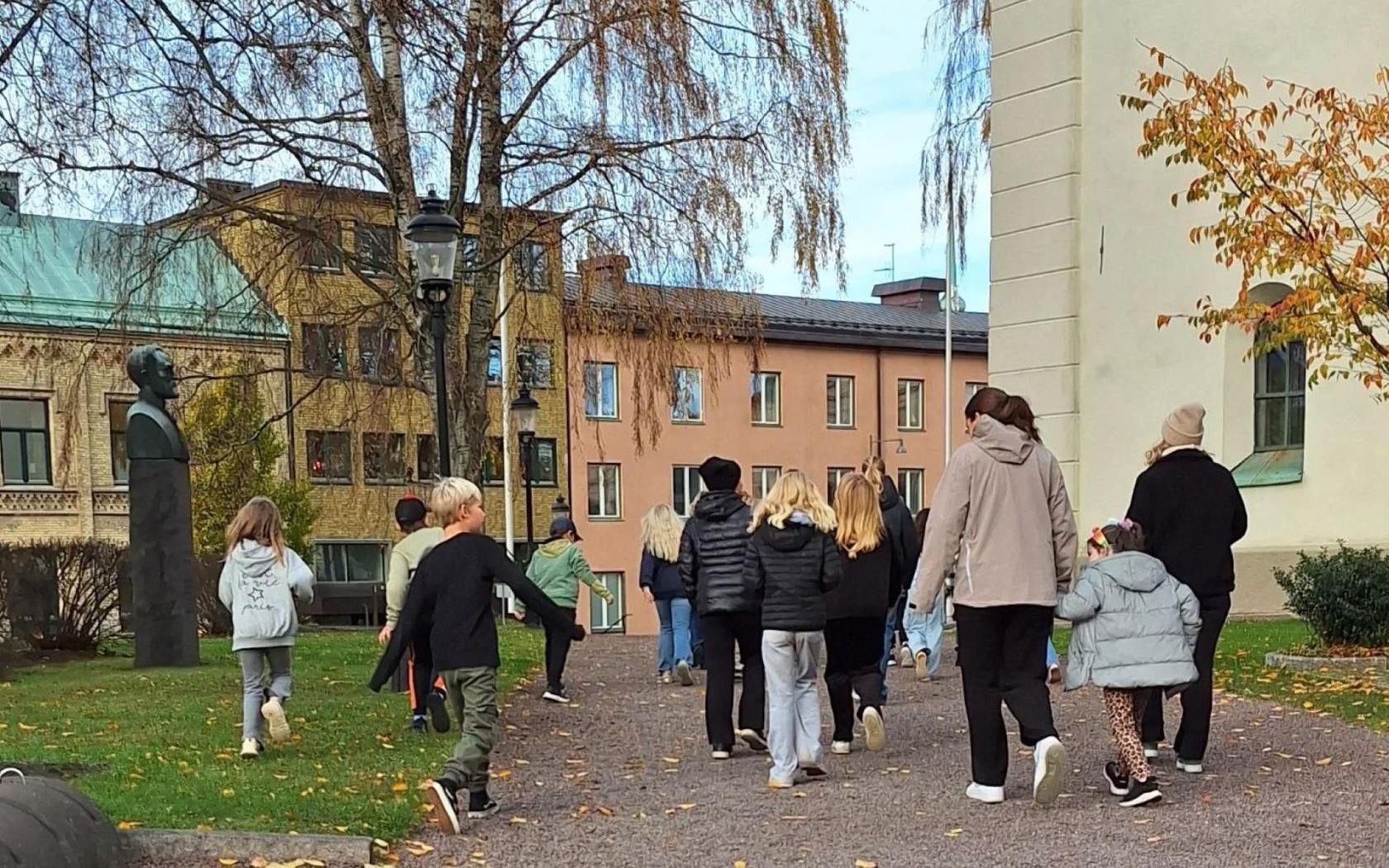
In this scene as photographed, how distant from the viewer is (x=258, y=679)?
30.9 ft

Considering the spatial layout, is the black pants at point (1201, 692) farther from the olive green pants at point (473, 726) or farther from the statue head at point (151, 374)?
the statue head at point (151, 374)

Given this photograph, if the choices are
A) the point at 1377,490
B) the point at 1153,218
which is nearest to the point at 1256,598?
the point at 1377,490

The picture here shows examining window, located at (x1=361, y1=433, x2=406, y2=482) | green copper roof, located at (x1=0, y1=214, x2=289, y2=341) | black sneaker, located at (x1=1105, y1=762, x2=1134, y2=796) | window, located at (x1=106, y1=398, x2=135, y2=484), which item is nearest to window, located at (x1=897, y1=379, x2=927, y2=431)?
window, located at (x1=106, y1=398, x2=135, y2=484)

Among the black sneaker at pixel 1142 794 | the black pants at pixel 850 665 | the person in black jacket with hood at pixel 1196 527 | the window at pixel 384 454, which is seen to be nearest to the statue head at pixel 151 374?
the window at pixel 384 454

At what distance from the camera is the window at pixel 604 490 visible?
4934cm

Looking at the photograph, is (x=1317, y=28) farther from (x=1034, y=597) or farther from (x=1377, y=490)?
(x=1034, y=597)

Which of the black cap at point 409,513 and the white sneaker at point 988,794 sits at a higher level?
the black cap at point 409,513

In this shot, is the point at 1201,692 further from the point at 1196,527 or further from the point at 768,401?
the point at 768,401

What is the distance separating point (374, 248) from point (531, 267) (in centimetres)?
173

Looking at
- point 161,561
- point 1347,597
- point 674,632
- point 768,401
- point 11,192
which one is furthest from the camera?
point 768,401

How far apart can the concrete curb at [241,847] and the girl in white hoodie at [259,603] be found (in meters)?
2.41

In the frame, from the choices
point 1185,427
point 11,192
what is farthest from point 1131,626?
point 11,192

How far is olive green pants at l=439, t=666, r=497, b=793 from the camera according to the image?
24.4 feet

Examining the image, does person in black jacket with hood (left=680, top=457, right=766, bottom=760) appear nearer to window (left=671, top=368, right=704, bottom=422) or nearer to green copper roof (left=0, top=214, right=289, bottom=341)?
window (left=671, top=368, right=704, bottom=422)
